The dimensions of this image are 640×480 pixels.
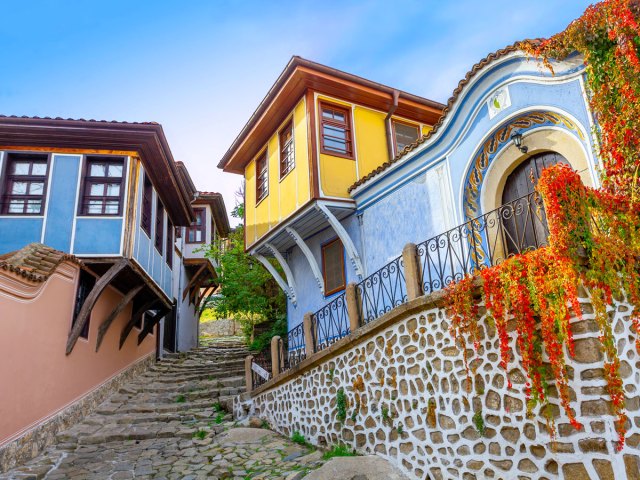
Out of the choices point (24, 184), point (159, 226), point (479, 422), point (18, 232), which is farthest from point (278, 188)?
point (479, 422)

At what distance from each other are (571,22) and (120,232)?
764 cm

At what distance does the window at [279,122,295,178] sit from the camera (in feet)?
34.1

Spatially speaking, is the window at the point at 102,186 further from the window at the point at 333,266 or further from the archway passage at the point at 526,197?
the archway passage at the point at 526,197

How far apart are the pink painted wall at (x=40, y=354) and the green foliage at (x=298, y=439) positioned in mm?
3860

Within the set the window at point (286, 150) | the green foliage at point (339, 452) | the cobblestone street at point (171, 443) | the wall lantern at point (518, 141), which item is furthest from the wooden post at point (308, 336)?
the wall lantern at point (518, 141)

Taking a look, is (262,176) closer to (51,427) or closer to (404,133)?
(404,133)

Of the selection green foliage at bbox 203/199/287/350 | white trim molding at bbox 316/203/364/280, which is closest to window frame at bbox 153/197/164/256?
green foliage at bbox 203/199/287/350

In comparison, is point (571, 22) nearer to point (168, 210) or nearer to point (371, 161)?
point (371, 161)

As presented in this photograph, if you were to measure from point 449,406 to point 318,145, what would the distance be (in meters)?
6.00

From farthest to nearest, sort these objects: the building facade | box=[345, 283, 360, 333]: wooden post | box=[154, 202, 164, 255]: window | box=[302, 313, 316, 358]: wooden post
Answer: box=[154, 202, 164, 255]: window → box=[302, 313, 316, 358]: wooden post → the building facade → box=[345, 283, 360, 333]: wooden post

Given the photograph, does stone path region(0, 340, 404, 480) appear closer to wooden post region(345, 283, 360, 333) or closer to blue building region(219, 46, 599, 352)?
wooden post region(345, 283, 360, 333)

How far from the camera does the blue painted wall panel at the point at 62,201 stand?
865 cm

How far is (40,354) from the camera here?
24.0 feet

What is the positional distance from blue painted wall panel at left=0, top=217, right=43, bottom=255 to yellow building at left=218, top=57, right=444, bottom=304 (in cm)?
451
